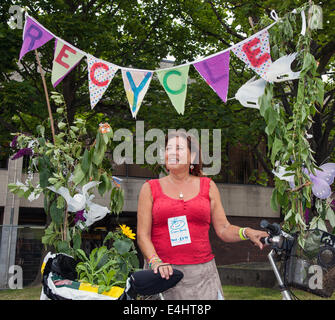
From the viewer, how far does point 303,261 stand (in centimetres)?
254

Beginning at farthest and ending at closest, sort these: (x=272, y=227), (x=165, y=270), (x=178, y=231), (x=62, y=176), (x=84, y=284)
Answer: (x=62, y=176) → (x=178, y=231) → (x=84, y=284) → (x=272, y=227) → (x=165, y=270)

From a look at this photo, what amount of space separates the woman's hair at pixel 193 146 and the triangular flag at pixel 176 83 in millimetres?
1822

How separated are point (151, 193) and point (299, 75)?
69.7 inches

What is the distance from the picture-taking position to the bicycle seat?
7.38 feet

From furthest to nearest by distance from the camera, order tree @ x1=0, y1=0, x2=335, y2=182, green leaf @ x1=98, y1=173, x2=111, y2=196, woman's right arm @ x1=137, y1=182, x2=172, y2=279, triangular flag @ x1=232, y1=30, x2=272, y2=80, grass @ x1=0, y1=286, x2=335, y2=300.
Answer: grass @ x1=0, y1=286, x2=335, y2=300
tree @ x1=0, y1=0, x2=335, y2=182
triangular flag @ x1=232, y1=30, x2=272, y2=80
green leaf @ x1=98, y1=173, x2=111, y2=196
woman's right arm @ x1=137, y1=182, x2=172, y2=279

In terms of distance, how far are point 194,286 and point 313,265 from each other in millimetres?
733

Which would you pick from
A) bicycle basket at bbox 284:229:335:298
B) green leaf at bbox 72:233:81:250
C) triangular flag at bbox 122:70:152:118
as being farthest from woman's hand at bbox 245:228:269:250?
triangular flag at bbox 122:70:152:118

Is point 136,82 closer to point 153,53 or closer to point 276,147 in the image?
point 276,147

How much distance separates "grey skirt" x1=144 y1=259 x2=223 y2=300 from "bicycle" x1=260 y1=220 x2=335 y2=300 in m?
0.42

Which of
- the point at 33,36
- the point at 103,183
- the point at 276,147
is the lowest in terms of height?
the point at 103,183

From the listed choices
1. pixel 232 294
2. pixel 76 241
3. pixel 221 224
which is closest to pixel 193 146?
pixel 221 224

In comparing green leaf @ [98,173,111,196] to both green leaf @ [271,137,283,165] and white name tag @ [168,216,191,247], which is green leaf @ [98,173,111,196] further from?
green leaf @ [271,137,283,165]
